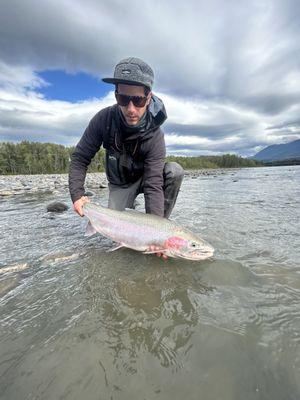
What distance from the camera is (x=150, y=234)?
3.45 m

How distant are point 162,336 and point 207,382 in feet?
1.66

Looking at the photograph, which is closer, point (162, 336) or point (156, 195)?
point (162, 336)

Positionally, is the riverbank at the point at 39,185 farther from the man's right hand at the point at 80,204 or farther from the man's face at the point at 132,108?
the man's face at the point at 132,108

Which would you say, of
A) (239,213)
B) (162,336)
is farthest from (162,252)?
(239,213)

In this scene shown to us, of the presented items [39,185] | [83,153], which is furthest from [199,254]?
[39,185]

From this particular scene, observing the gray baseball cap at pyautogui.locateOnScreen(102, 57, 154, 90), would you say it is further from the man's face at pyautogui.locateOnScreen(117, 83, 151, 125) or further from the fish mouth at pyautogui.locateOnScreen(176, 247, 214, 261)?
the fish mouth at pyautogui.locateOnScreen(176, 247, 214, 261)

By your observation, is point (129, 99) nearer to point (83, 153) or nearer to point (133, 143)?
point (133, 143)

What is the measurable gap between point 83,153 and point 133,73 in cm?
152

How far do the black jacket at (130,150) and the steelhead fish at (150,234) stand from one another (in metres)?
0.54

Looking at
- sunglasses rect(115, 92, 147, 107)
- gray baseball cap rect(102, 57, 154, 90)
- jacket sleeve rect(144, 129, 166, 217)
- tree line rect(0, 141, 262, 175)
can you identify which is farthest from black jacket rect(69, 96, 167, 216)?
tree line rect(0, 141, 262, 175)

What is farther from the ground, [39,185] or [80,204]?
[80,204]

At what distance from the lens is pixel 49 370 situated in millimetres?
1766

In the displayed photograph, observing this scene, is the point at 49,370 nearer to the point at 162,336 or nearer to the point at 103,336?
the point at 103,336

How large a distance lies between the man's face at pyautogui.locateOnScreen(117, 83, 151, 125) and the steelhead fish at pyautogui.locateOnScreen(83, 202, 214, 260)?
132 cm
